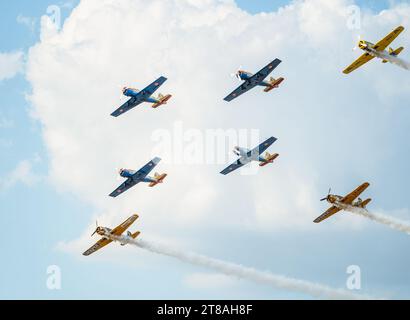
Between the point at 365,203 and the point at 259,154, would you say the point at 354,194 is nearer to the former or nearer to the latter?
the point at 365,203

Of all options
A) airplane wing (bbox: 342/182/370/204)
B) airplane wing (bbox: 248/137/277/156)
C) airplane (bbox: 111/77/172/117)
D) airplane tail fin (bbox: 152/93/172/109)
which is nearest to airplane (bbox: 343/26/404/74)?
airplane wing (bbox: 342/182/370/204)

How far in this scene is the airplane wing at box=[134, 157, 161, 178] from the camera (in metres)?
98.1

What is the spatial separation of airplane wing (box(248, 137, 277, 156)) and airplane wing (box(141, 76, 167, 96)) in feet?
47.1

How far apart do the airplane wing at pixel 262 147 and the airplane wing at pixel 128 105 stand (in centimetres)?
1592

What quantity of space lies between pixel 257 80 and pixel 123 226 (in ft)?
85.9

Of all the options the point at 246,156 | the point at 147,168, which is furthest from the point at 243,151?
the point at 147,168

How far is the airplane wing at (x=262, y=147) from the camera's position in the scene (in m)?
99.2

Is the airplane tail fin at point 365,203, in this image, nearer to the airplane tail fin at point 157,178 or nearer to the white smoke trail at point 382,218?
the white smoke trail at point 382,218

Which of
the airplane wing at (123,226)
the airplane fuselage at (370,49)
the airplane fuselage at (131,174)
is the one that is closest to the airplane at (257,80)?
the airplane fuselage at (370,49)

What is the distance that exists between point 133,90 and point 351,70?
27.6 meters
